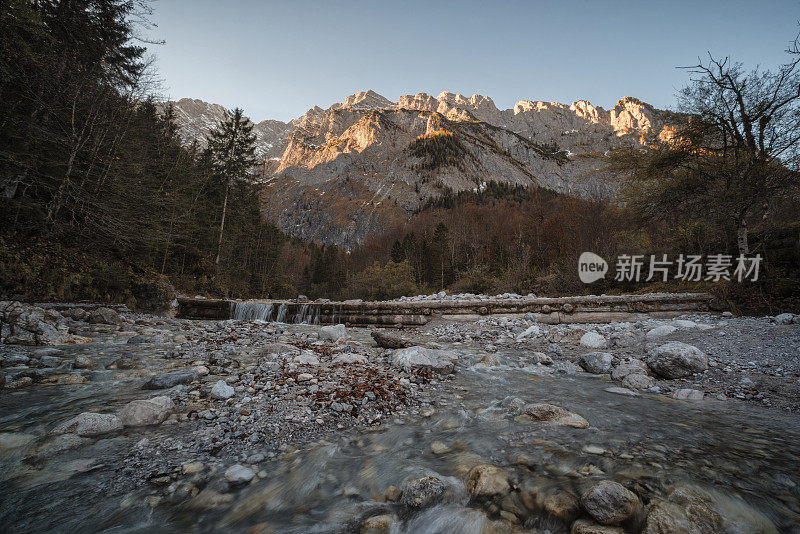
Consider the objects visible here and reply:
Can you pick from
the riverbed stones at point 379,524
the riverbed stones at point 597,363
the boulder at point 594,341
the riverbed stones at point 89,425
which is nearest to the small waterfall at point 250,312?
the riverbed stones at point 89,425

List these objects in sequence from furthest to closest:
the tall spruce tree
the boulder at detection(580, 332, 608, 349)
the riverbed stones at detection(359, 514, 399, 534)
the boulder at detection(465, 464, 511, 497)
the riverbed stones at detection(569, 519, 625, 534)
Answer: the tall spruce tree < the boulder at detection(580, 332, 608, 349) < the boulder at detection(465, 464, 511, 497) < the riverbed stones at detection(359, 514, 399, 534) < the riverbed stones at detection(569, 519, 625, 534)

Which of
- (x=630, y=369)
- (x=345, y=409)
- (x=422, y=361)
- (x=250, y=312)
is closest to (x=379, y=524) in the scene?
(x=345, y=409)

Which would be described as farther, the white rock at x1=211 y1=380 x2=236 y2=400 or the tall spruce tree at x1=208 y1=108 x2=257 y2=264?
the tall spruce tree at x1=208 y1=108 x2=257 y2=264

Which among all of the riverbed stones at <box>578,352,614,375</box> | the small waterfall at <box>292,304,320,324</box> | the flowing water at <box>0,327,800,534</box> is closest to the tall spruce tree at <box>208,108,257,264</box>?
the small waterfall at <box>292,304,320,324</box>

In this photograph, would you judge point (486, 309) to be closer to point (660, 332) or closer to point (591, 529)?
point (660, 332)

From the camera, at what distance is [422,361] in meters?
4.42

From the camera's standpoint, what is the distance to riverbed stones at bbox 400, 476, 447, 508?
5.39ft

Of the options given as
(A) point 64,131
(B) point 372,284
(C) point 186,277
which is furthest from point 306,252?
(A) point 64,131

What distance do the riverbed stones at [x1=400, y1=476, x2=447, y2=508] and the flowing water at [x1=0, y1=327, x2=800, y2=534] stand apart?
0.19 ft

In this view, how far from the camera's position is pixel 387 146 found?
14975 centimetres

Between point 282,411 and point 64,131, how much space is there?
1346 centimetres

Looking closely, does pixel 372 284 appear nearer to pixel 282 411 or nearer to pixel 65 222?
pixel 65 222

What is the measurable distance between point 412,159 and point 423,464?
146 metres

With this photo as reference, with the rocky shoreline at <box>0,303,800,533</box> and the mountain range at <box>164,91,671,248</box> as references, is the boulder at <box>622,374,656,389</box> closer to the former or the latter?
the rocky shoreline at <box>0,303,800,533</box>
